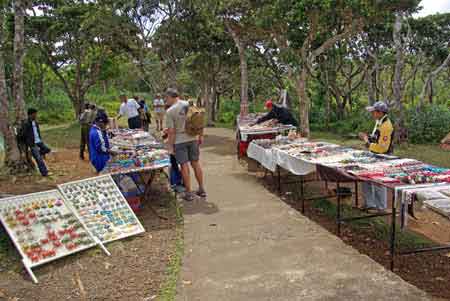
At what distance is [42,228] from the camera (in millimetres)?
4359

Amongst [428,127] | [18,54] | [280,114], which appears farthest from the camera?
[428,127]

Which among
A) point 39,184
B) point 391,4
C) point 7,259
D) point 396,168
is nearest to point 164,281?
point 7,259

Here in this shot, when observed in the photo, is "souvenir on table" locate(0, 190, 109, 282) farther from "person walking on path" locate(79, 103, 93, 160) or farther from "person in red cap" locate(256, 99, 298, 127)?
"person in red cap" locate(256, 99, 298, 127)

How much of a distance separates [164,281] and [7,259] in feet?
6.32

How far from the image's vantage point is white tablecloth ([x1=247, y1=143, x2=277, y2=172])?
22.2 ft

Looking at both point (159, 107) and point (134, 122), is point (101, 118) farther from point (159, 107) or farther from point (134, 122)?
point (159, 107)

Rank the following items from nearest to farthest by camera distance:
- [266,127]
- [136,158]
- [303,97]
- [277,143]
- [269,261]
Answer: [269,261] → [136,158] → [277,143] → [266,127] → [303,97]

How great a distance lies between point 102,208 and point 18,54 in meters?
5.32

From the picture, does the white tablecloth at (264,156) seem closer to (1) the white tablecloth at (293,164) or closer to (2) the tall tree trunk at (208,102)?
(1) the white tablecloth at (293,164)

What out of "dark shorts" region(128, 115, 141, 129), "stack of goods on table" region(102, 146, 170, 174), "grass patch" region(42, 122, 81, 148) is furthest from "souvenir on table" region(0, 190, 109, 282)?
"grass patch" region(42, 122, 81, 148)

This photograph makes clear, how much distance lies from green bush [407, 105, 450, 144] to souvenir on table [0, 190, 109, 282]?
1156 cm

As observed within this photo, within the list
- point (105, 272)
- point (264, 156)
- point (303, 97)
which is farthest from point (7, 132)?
point (303, 97)

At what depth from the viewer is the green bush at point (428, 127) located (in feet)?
42.8

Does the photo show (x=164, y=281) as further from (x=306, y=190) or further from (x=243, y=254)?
(x=306, y=190)
